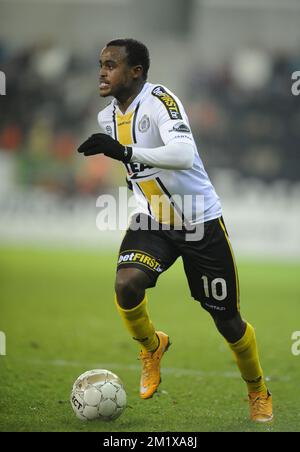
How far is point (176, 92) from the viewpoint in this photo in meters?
20.8

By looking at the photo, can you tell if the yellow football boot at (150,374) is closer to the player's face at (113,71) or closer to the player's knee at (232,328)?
the player's knee at (232,328)

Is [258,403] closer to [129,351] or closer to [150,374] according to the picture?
[150,374]

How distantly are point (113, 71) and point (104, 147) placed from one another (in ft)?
1.96

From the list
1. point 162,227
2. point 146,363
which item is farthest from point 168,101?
point 146,363

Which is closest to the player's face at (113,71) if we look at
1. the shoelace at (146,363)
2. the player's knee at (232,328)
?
the player's knee at (232,328)

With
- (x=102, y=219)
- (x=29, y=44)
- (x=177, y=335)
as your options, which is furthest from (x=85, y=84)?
(x=177, y=335)

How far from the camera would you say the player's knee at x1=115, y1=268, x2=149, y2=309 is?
4.87m

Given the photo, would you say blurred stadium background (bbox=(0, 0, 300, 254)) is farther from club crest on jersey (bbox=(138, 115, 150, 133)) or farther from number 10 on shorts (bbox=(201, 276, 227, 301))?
club crest on jersey (bbox=(138, 115, 150, 133))

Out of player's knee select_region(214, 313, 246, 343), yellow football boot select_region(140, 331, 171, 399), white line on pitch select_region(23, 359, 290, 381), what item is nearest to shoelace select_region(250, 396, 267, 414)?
player's knee select_region(214, 313, 246, 343)

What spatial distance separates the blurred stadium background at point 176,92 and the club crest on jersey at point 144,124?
1076 centimetres

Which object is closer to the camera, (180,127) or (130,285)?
(180,127)

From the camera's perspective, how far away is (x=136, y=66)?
5047 mm

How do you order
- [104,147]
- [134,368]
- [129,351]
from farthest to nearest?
[129,351], [134,368], [104,147]

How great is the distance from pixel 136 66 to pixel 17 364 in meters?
2.71
